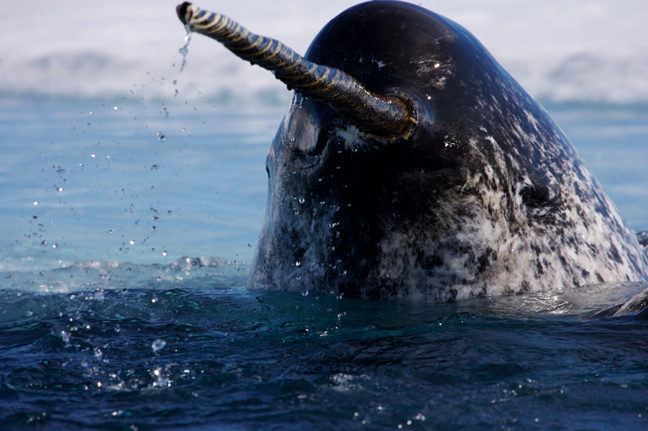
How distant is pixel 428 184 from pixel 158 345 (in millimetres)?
1328

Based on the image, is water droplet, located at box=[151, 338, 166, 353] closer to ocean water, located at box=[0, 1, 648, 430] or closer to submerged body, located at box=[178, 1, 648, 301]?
ocean water, located at box=[0, 1, 648, 430]

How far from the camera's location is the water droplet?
11.4 feet

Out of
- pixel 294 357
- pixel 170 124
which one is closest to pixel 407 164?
pixel 294 357

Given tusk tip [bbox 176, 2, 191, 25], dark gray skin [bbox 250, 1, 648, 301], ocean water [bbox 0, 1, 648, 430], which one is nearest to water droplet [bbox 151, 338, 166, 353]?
ocean water [bbox 0, 1, 648, 430]

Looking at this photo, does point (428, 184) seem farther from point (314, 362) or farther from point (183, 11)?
point (183, 11)

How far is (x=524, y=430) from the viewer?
8.43 feet

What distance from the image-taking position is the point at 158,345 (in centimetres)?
353

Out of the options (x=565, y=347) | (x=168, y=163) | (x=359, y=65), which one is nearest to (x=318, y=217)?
(x=359, y=65)

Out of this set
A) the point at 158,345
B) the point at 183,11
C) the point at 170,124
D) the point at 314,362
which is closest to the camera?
the point at 183,11

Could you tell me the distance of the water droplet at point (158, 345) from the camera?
11.4 feet

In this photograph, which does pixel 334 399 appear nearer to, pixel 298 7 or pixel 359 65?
pixel 359 65

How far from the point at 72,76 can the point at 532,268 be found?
15509mm

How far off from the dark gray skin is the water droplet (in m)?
0.77

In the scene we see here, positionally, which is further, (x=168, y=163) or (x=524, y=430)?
(x=168, y=163)
